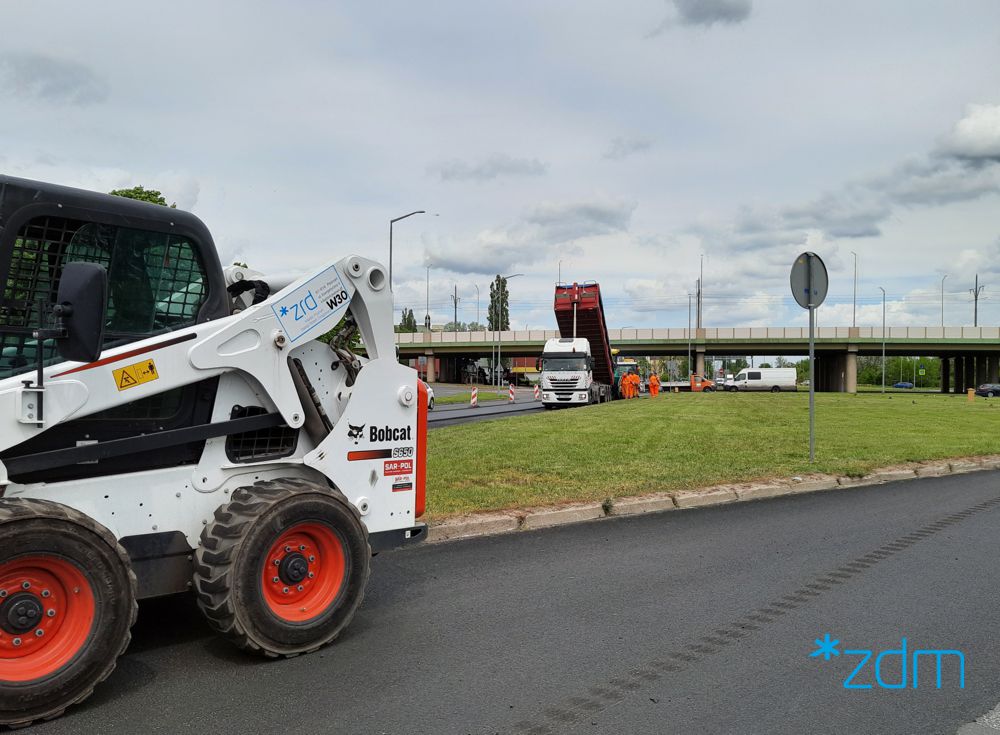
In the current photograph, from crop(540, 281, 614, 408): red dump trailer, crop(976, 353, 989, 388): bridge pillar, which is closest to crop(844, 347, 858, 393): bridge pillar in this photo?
crop(976, 353, 989, 388): bridge pillar

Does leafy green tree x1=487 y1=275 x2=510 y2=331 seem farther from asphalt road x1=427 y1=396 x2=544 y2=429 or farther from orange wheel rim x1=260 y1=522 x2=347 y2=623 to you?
orange wheel rim x1=260 y1=522 x2=347 y2=623

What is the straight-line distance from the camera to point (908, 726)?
12.1 ft

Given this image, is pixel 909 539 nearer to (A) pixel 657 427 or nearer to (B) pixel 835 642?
(B) pixel 835 642

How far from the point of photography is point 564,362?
117ft

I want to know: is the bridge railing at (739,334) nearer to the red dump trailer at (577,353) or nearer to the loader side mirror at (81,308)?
the red dump trailer at (577,353)

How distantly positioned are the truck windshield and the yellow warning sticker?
3150 centimetres

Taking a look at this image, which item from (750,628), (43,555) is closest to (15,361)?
(43,555)

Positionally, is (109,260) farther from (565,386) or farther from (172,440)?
(565,386)

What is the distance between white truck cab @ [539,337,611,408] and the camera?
115 ft

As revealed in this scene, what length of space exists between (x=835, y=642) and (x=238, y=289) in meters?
4.37

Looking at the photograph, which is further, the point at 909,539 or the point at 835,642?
the point at 909,539

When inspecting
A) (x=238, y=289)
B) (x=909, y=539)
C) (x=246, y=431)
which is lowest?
(x=909, y=539)

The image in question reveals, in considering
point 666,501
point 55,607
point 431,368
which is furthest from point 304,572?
point 431,368

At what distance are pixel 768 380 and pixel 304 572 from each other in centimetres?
7486
